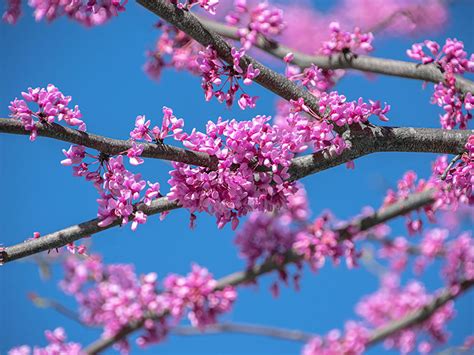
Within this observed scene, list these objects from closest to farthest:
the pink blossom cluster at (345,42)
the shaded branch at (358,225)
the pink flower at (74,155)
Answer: the pink flower at (74,155)
the pink blossom cluster at (345,42)
the shaded branch at (358,225)

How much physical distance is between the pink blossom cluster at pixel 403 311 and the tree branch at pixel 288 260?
88.8 inches

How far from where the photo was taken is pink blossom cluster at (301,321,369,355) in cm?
679

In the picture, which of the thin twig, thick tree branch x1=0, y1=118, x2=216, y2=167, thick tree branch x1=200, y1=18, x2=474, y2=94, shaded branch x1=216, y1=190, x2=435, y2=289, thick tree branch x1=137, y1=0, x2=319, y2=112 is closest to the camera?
thick tree branch x1=0, y1=118, x2=216, y2=167

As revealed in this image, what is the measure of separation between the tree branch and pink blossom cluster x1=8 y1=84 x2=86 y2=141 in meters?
3.01

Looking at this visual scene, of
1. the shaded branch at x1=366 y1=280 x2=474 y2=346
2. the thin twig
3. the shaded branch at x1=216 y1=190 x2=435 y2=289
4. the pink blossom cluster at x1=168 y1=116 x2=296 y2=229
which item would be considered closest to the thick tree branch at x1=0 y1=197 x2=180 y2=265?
the pink blossom cluster at x1=168 y1=116 x2=296 y2=229

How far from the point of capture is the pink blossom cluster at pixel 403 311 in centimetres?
772

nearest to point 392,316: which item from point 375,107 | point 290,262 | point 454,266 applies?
point 454,266

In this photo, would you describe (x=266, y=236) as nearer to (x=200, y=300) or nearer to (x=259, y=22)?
(x=200, y=300)

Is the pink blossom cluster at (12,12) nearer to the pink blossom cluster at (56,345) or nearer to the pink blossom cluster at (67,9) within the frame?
the pink blossom cluster at (67,9)

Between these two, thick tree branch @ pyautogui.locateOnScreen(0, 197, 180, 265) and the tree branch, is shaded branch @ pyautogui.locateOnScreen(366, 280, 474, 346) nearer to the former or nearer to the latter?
the tree branch

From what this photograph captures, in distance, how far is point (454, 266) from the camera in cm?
686

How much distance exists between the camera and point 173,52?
512 centimetres

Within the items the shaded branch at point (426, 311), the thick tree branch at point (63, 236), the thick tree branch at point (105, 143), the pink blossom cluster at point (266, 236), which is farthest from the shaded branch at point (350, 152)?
the shaded branch at point (426, 311)

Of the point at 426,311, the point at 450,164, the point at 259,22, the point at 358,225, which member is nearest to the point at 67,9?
the point at 259,22
